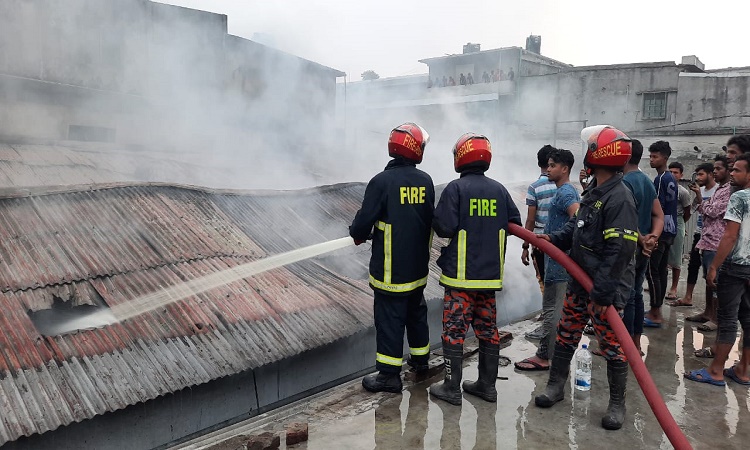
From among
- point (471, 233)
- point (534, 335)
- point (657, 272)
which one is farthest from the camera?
point (657, 272)

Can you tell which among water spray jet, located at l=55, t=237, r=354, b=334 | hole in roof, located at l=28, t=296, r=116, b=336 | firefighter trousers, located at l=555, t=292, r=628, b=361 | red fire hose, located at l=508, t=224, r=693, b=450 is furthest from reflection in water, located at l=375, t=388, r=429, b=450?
hole in roof, located at l=28, t=296, r=116, b=336

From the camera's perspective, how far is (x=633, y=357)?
114 inches

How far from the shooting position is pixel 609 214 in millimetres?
3102

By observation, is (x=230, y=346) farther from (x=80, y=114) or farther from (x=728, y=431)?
(x=80, y=114)

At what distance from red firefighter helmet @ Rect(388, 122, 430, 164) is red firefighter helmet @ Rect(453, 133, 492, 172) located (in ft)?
1.09

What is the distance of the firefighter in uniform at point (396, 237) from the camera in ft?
11.9

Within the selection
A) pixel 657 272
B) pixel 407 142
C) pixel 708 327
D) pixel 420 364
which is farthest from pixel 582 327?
pixel 708 327

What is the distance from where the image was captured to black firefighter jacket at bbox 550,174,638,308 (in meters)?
3.02

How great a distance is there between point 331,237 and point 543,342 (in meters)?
2.78

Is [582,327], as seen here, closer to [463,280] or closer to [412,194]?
[463,280]

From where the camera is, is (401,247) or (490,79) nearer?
(401,247)

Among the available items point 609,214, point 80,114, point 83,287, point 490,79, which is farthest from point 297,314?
point 490,79

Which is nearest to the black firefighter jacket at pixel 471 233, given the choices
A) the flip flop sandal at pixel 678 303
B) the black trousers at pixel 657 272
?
the black trousers at pixel 657 272

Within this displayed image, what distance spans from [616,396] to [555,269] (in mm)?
1310
